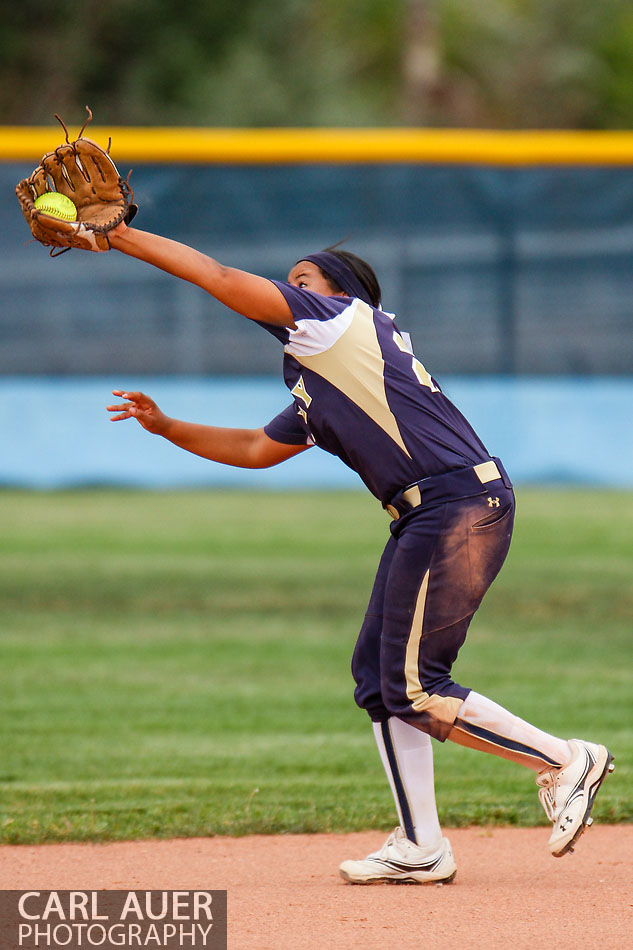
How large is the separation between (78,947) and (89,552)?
865cm

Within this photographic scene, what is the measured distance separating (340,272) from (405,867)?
1886 millimetres

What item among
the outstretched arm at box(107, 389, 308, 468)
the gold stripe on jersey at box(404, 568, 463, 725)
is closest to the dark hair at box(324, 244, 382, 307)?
the outstretched arm at box(107, 389, 308, 468)

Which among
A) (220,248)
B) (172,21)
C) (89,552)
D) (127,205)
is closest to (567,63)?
(172,21)

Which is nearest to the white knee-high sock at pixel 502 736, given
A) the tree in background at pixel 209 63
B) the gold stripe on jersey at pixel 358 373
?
the gold stripe on jersey at pixel 358 373

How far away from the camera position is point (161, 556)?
11570 millimetres

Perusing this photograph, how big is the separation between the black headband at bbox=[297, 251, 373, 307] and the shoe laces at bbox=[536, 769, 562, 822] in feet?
5.06

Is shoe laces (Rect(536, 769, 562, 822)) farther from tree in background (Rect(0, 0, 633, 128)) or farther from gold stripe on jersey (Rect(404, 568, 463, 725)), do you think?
tree in background (Rect(0, 0, 633, 128))

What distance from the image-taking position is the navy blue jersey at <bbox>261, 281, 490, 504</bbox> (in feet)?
11.9

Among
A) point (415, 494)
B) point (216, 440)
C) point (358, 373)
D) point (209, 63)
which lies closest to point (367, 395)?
point (358, 373)

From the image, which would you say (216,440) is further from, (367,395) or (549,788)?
(549,788)

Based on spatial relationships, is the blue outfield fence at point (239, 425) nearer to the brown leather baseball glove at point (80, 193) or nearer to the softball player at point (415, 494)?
the softball player at point (415, 494)

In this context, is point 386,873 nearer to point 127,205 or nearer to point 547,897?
point 547,897

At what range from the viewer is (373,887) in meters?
3.91

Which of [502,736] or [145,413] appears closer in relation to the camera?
[502,736]
